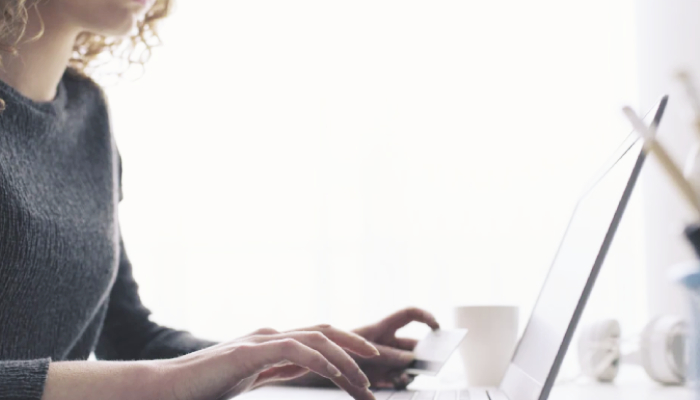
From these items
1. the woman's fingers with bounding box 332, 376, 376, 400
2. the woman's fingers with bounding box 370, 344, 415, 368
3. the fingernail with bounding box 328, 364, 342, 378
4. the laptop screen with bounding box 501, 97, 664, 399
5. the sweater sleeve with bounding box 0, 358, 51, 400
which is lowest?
the woman's fingers with bounding box 370, 344, 415, 368

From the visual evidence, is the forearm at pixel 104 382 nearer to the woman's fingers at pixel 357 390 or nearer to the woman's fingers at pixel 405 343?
the woman's fingers at pixel 357 390

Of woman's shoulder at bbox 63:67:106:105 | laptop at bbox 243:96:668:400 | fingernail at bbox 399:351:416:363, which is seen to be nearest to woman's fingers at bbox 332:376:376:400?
laptop at bbox 243:96:668:400

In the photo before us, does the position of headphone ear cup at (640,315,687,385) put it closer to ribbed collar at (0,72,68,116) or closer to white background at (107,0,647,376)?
ribbed collar at (0,72,68,116)

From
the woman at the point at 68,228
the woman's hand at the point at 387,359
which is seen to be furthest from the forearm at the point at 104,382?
the woman's hand at the point at 387,359

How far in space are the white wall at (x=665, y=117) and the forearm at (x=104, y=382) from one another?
899mm

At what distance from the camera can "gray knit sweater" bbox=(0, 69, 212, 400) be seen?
81cm

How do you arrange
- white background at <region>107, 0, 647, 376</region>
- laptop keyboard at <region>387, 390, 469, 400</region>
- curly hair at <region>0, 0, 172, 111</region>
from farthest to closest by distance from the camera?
white background at <region>107, 0, 647, 376</region>
curly hair at <region>0, 0, 172, 111</region>
laptop keyboard at <region>387, 390, 469, 400</region>

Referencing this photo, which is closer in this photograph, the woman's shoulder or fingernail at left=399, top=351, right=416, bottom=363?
fingernail at left=399, top=351, right=416, bottom=363

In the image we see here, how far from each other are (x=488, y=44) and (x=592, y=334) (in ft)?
3.90

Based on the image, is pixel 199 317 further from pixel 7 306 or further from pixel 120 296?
pixel 7 306

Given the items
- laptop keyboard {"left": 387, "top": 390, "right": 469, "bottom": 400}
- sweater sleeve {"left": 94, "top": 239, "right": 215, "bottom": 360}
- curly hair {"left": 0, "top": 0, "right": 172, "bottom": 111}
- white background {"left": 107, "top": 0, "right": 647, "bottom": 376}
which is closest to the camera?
laptop keyboard {"left": 387, "top": 390, "right": 469, "bottom": 400}

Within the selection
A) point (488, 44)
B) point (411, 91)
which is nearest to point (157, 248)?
point (411, 91)

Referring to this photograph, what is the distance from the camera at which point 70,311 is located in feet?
2.96

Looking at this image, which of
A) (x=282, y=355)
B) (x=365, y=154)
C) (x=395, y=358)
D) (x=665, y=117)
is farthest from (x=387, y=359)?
(x=365, y=154)
